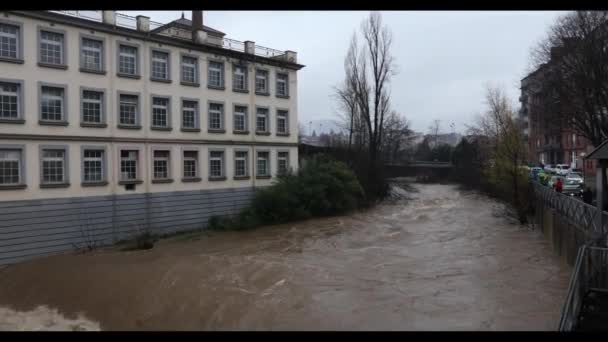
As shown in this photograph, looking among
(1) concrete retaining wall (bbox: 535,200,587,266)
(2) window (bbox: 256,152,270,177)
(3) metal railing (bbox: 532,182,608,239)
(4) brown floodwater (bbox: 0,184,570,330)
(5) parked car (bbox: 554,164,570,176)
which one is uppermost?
(2) window (bbox: 256,152,270,177)

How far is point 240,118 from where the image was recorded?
3250 cm

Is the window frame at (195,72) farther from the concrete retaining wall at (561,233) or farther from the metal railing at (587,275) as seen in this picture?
the metal railing at (587,275)

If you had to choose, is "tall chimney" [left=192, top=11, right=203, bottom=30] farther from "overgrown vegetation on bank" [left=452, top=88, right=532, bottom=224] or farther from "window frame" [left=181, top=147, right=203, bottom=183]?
"overgrown vegetation on bank" [left=452, top=88, right=532, bottom=224]

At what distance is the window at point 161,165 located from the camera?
91.1ft

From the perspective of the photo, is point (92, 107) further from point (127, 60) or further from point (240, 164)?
point (240, 164)

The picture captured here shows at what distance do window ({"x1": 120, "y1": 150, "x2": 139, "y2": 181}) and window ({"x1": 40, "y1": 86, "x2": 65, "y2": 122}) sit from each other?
3.66 meters

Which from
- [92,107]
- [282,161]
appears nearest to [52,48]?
[92,107]

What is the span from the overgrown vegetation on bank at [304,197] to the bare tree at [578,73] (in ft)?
44.5

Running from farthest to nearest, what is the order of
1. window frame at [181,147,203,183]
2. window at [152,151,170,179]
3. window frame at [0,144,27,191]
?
window frame at [181,147,203,183] < window at [152,151,170,179] < window frame at [0,144,27,191]

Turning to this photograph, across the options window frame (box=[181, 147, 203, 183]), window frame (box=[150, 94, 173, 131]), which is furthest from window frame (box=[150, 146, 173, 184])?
window frame (box=[150, 94, 173, 131])

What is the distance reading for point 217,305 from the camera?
15.5m

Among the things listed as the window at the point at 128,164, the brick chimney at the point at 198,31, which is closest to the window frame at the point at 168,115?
the window at the point at 128,164

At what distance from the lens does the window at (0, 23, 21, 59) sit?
854 inches

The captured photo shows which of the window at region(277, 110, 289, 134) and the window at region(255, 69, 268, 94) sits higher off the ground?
the window at region(255, 69, 268, 94)
